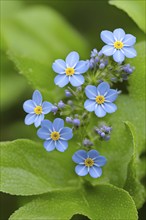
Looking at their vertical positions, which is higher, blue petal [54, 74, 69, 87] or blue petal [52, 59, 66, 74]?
blue petal [52, 59, 66, 74]

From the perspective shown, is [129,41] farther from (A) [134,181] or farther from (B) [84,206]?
(B) [84,206]

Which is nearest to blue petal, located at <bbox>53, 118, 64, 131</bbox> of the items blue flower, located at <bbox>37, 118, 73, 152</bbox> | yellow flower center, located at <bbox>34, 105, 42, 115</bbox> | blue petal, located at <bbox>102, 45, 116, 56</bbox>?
blue flower, located at <bbox>37, 118, 73, 152</bbox>

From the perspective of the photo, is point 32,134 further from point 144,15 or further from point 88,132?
point 144,15

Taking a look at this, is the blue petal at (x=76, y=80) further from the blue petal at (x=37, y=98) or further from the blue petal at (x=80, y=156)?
the blue petal at (x=80, y=156)

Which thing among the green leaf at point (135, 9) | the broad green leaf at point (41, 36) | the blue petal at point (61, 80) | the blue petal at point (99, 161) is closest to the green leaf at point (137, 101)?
the green leaf at point (135, 9)

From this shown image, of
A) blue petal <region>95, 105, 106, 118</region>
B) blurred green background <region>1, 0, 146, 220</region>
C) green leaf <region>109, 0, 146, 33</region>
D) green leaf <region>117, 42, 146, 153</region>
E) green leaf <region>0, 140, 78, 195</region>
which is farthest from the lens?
blurred green background <region>1, 0, 146, 220</region>

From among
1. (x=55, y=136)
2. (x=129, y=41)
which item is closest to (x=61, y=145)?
(x=55, y=136)

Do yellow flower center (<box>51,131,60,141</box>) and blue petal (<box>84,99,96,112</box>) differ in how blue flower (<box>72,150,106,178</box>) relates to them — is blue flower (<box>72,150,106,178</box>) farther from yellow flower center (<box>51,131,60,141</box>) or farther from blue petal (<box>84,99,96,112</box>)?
blue petal (<box>84,99,96,112</box>)
